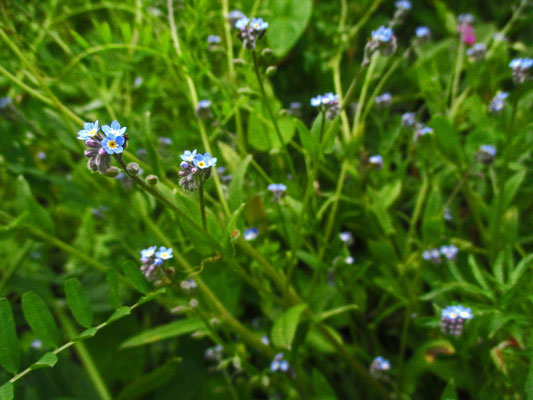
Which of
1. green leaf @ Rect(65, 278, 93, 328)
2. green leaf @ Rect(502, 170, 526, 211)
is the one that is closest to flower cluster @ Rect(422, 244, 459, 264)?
green leaf @ Rect(502, 170, 526, 211)

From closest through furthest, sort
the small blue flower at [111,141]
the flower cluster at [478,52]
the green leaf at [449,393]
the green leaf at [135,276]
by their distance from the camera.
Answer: the small blue flower at [111,141], the green leaf at [135,276], the green leaf at [449,393], the flower cluster at [478,52]

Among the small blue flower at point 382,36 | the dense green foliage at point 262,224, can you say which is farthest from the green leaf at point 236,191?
the small blue flower at point 382,36

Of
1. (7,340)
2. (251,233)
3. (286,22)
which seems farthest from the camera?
(286,22)

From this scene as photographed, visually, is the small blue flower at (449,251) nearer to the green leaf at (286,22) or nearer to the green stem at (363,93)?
the green stem at (363,93)

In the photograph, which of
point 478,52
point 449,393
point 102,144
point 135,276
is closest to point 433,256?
point 449,393

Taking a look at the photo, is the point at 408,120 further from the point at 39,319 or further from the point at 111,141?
the point at 39,319

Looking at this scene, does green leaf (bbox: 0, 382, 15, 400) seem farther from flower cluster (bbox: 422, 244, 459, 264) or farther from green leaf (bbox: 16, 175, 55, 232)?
flower cluster (bbox: 422, 244, 459, 264)
